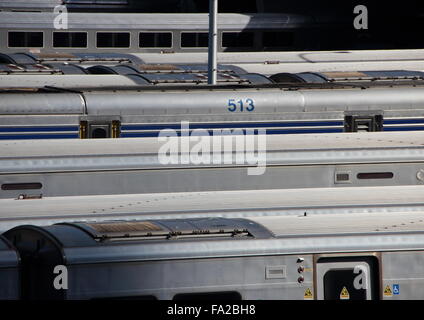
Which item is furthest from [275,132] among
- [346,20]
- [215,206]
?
[346,20]

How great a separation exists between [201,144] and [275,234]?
503 cm

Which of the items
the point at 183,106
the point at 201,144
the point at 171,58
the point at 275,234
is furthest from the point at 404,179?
the point at 171,58

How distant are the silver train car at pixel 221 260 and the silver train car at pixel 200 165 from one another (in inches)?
141

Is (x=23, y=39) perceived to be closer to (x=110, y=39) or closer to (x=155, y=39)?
(x=110, y=39)

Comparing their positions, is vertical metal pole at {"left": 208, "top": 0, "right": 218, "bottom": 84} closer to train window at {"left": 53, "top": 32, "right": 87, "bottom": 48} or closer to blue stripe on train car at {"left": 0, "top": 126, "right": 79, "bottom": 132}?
blue stripe on train car at {"left": 0, "top": 126, "right": 79, "bottom": 132}

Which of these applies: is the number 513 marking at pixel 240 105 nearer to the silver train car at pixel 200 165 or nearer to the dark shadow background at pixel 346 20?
the silver train car at pixel 200 165

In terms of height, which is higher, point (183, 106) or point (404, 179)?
point (183, 106)

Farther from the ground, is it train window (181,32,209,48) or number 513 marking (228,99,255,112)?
train window (181,32,209,48)

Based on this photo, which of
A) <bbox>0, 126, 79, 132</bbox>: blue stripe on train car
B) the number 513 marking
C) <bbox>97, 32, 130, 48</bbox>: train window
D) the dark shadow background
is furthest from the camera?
the dark shadow background

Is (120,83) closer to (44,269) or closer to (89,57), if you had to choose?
(89,57)

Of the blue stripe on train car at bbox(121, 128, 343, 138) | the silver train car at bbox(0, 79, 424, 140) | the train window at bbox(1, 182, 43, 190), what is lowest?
the train window at bbox(1, 182, 43, 190)

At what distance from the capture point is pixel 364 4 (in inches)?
1688

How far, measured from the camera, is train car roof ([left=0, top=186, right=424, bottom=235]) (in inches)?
462

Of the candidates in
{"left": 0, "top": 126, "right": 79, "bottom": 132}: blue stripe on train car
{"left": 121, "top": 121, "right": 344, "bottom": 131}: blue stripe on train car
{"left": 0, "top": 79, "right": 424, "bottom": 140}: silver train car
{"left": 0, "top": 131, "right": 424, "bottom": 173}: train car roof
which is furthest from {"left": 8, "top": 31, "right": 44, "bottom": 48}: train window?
{"left": 0, "top": 131, "right": 424, "bottom": 173}: train car roof
